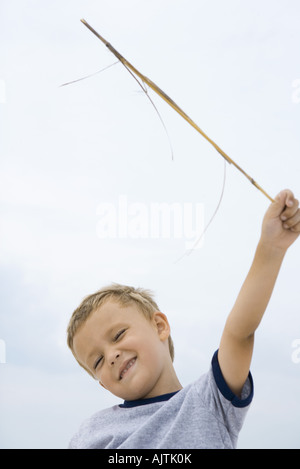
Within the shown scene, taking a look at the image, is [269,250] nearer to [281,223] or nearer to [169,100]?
[281,223]

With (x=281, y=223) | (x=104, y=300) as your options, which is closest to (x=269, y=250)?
(x=281, y=223)

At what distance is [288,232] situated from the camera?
580mm

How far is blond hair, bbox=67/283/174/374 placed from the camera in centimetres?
75

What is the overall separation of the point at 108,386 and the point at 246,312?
9.2 inches

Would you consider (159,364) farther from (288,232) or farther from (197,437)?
(288,232)

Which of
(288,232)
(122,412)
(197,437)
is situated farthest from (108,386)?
(288,232)

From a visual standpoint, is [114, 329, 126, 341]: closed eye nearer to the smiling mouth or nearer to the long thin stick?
the smiling mouth

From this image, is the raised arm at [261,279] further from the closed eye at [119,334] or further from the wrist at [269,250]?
the closed eye at [119,334]

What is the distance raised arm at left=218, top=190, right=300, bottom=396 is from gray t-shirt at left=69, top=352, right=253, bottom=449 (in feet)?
0.11

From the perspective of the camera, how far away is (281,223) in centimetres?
57

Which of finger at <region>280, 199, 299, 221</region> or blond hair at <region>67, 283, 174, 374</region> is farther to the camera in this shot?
blond hair at <region>67, 283, 174, 374</region>

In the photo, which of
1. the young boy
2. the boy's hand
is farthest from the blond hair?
the boy's hand

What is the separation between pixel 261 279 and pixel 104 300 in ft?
0.84

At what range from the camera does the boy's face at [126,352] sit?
70cm
